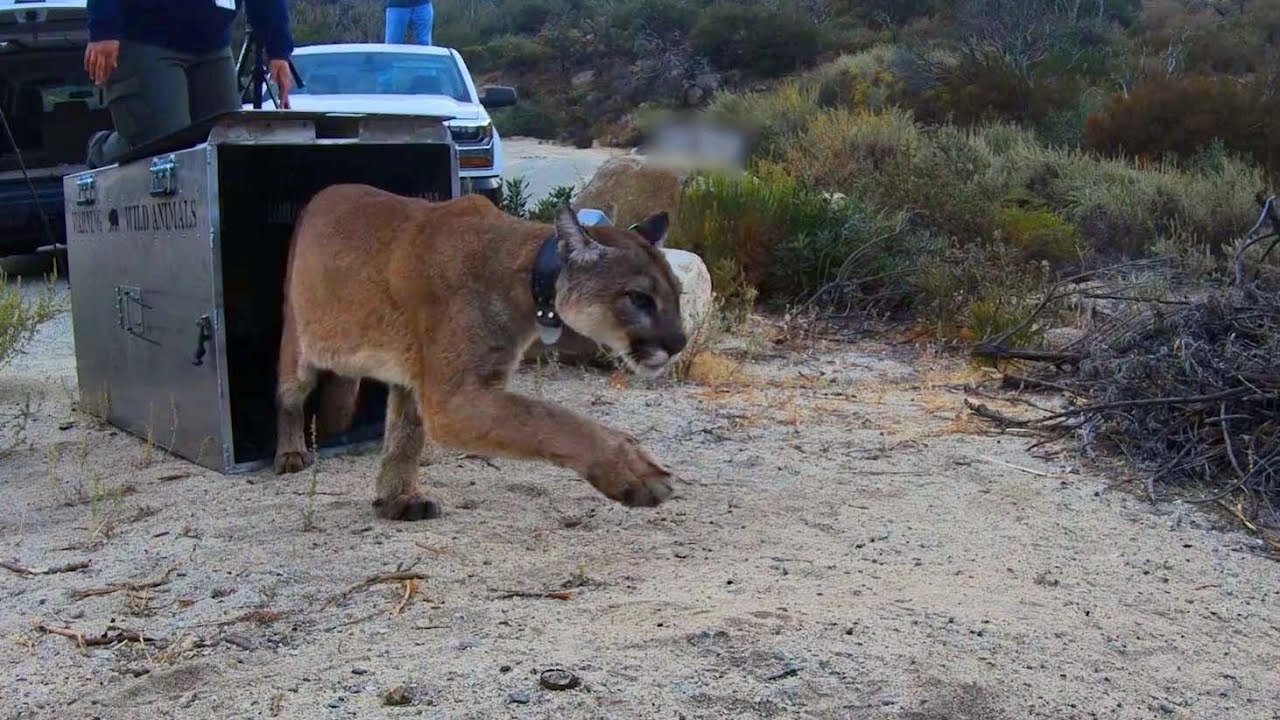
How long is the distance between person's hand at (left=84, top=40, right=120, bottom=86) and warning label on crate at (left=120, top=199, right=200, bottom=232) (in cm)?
55

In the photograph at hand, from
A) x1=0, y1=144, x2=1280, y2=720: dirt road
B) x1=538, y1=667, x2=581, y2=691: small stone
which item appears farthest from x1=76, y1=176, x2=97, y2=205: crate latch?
x1=538, y1=667, x2=581, y2=691: small stone

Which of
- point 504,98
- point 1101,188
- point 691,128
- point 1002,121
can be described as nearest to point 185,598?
point 691,128

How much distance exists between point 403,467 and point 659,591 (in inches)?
50.1

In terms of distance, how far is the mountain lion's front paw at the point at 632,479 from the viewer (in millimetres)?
3529

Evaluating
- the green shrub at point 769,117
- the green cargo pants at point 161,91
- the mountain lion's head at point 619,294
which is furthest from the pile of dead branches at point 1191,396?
the green shrub at point 769,117

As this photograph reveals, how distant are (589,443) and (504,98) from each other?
9114mm

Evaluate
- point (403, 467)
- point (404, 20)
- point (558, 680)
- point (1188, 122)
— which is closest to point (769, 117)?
point (404, 20)

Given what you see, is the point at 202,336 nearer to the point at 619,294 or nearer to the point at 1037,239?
the point at 619,294

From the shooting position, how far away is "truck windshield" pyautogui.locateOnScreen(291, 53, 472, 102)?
38.0ft

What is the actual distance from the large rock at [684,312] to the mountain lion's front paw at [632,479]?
2.81m

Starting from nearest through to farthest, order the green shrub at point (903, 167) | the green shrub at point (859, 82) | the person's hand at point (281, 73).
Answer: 1. the person's hand at point (281, 73)
2. the green shrub at point (903, 167)
3. the green shrub at point (859, 82)

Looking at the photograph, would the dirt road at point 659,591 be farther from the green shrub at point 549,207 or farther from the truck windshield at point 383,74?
the truck windshield at point 383,74

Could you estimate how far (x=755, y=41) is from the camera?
89.4 ft

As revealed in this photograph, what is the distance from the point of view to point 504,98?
12188 mm
